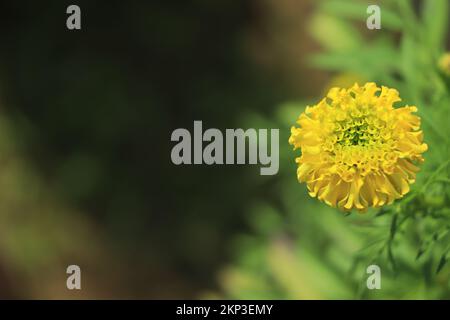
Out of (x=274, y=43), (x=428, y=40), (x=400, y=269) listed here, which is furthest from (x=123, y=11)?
(x=400, y=269)

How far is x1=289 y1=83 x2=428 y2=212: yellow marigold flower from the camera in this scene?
0.95m

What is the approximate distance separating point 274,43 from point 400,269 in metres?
1.59

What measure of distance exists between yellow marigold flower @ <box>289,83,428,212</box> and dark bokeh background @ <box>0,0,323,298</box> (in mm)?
1565

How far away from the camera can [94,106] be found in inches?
102

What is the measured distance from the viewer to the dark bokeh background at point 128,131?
2.58m

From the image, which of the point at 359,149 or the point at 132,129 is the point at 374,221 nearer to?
the point at 359,149

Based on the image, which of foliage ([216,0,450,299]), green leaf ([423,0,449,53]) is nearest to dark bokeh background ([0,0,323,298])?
foliage ([216,0,450,299])

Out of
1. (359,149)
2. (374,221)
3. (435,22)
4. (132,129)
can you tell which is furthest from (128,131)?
(359,149)

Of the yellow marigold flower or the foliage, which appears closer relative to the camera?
the yellow marigold flower

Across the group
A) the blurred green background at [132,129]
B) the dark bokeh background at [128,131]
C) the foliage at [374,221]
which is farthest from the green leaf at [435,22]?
the dark bokeh background at [128,131]

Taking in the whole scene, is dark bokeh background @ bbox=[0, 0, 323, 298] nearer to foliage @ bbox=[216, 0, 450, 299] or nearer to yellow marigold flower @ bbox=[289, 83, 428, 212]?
foliage @ bbox=[216, 0, 450, 299]

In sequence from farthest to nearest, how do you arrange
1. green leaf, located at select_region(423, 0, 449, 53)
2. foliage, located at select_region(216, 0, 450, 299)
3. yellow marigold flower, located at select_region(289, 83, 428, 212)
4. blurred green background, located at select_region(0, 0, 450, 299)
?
blurred green background, located at select_region(0, 0, 450, 299)
green leaf, located at select_region(423, 0, 449, 53)
foliage, located at select_region(216, 0, 450, 299)
yellow marigold flower, located at select_region(289, 83, 428, 212)

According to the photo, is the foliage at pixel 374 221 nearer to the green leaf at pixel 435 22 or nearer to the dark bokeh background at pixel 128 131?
the green leaf at pixel 435 22

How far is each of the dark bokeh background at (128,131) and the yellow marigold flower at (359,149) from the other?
1565 mm
